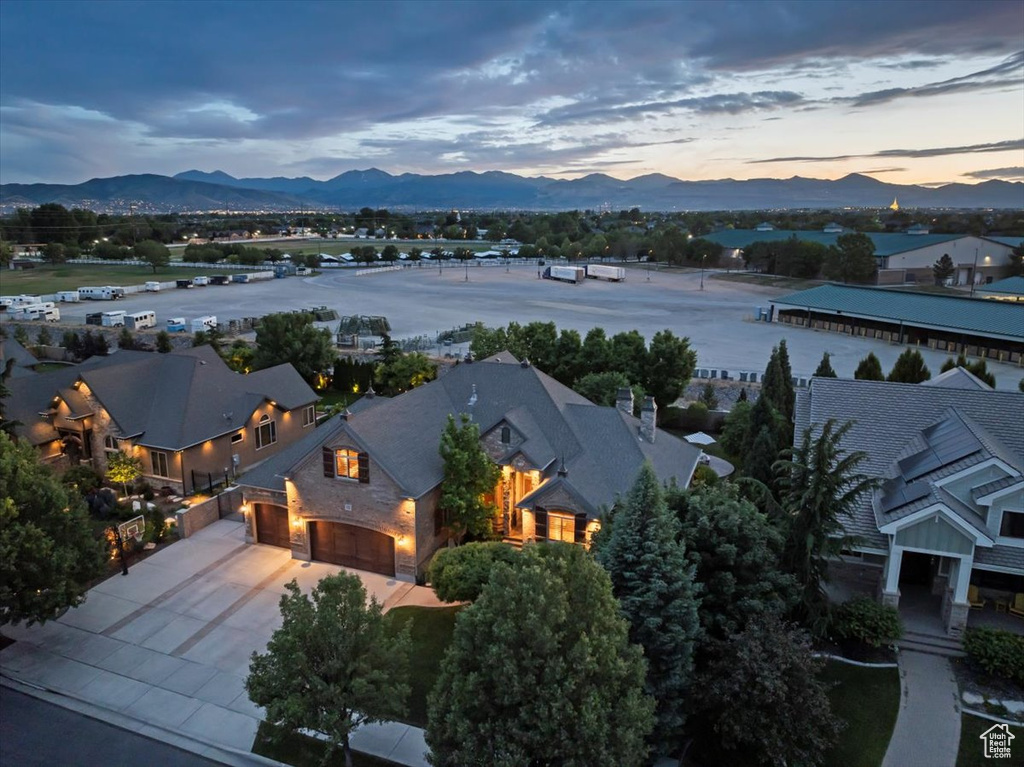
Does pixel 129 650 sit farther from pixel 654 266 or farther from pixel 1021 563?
pixel 654 266

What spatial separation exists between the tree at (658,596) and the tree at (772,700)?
3.09 feet

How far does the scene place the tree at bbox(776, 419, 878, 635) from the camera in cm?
1892

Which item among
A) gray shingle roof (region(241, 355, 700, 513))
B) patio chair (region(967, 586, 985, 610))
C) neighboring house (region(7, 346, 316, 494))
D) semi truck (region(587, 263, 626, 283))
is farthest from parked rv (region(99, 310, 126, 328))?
patio chair (region(967, 586, 985, 610))

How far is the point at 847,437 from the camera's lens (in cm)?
2553

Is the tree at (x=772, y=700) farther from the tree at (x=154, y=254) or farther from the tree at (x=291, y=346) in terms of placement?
the tree at (x=154, y=254)

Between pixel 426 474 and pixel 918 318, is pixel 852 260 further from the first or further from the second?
pixel 426 474

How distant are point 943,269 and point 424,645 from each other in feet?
387

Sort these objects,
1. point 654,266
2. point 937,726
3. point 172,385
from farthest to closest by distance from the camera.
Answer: point 654,266 → point 172,385 → point 937,726

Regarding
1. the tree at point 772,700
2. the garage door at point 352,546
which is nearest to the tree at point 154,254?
the garage door at point 352,546

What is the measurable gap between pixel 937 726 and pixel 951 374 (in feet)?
67.3

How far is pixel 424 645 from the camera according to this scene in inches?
822

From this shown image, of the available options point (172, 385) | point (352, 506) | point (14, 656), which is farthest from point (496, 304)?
point (14, 656)

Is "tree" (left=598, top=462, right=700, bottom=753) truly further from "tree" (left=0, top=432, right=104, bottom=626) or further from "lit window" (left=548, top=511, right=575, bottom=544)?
"tree" (left=0, top=432, right=104, bottom=626)

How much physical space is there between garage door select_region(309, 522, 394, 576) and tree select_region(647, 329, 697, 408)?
2375 centimetres
